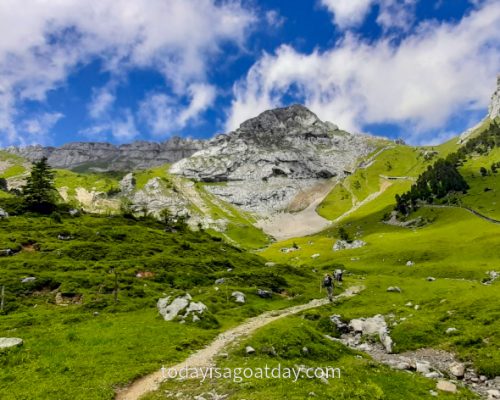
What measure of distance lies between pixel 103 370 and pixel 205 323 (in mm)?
14902

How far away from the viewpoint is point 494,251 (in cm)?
9050

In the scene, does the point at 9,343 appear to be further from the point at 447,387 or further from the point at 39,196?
the point at 39,196

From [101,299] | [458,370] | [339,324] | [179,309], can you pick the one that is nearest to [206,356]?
[179,309]

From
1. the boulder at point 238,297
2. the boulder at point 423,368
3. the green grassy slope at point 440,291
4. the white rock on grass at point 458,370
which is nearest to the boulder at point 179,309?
the boulder at point 238,297

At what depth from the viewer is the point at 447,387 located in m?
23.0

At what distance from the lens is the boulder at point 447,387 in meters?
22.8

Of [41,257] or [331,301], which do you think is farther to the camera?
[41,257]

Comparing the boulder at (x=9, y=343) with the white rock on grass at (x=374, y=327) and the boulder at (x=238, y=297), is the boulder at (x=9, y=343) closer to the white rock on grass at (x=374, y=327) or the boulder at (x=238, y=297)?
the boulder at (x=238, y=297)

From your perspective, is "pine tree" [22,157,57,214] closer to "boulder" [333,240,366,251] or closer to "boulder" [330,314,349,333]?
"boulder" [330,314,349,333]

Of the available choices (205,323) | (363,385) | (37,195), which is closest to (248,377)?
(363,385)

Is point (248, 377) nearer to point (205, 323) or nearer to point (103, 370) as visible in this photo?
point (103, 370)

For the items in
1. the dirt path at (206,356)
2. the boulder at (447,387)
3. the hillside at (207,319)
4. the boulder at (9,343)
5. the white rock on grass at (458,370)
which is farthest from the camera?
the boulder at (9,343)

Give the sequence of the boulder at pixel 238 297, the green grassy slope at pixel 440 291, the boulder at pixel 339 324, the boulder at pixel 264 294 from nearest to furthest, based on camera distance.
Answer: the green grassy slope at pixel 440 291 → the boulder at pixel 339 324 → the boulder at pixel 238 297 → the boulder at pixel 264 294

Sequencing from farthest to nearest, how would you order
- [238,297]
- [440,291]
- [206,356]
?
[440,291] → [238,297] → [206,356]
